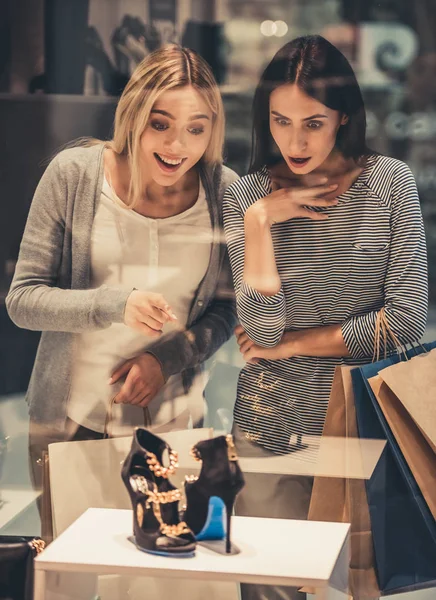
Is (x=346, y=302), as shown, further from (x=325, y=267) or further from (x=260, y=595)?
(x=260, y=595)

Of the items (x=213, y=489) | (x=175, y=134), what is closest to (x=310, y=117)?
(x=175, y=134)

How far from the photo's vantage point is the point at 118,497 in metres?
2.19

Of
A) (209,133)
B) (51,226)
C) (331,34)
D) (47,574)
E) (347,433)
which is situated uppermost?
(331,34)

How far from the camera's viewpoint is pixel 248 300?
2.06 meters

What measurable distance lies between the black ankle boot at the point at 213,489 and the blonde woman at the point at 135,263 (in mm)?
265

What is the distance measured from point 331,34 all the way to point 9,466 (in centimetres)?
123

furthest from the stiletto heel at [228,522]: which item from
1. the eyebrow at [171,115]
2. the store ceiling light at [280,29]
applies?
the store ceiling light at [280,29]

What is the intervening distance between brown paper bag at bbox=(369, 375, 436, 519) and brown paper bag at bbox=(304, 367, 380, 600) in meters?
0.07

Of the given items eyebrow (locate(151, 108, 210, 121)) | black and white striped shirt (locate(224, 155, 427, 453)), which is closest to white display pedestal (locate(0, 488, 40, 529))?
black and white striped shirt (locate(224, 155, 427, 453))

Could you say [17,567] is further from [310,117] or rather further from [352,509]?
[310,117]

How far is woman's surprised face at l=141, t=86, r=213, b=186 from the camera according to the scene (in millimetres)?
2033

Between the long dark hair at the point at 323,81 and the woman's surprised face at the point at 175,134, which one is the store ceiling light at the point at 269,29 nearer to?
the long dark hair at the point at 323,81

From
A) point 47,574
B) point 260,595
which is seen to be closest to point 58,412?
point 47,574

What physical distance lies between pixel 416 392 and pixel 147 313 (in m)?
0.62
